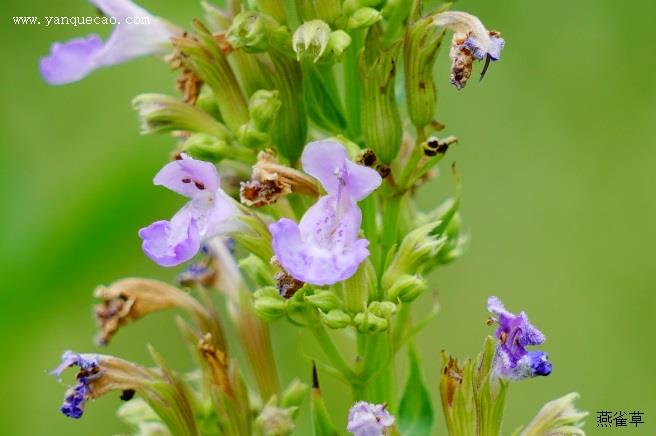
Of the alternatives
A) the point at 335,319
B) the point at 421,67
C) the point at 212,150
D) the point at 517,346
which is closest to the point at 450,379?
the point at 517,346

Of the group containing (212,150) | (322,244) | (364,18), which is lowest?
(322,244)

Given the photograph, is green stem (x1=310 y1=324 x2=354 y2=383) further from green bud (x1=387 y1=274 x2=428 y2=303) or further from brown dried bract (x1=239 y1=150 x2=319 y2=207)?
brown dried bract (x1=239 y1=150 x2=319 y2=207)

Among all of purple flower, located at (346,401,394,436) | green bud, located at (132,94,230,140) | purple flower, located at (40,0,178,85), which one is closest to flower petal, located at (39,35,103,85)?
purple flower, located at (40,0,178,85)

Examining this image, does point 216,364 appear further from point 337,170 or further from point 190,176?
point 337,170

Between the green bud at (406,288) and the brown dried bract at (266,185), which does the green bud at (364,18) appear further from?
the green bud at (406,288)

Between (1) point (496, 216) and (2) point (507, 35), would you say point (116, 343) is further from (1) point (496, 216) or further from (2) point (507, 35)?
(2) point (507, 35)

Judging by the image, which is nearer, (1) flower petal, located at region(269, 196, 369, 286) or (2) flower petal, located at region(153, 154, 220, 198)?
(1) flower petal, located at region(269, 196, 369, 286)

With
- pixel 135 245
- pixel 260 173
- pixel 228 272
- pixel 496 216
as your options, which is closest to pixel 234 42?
pixel 260 173
